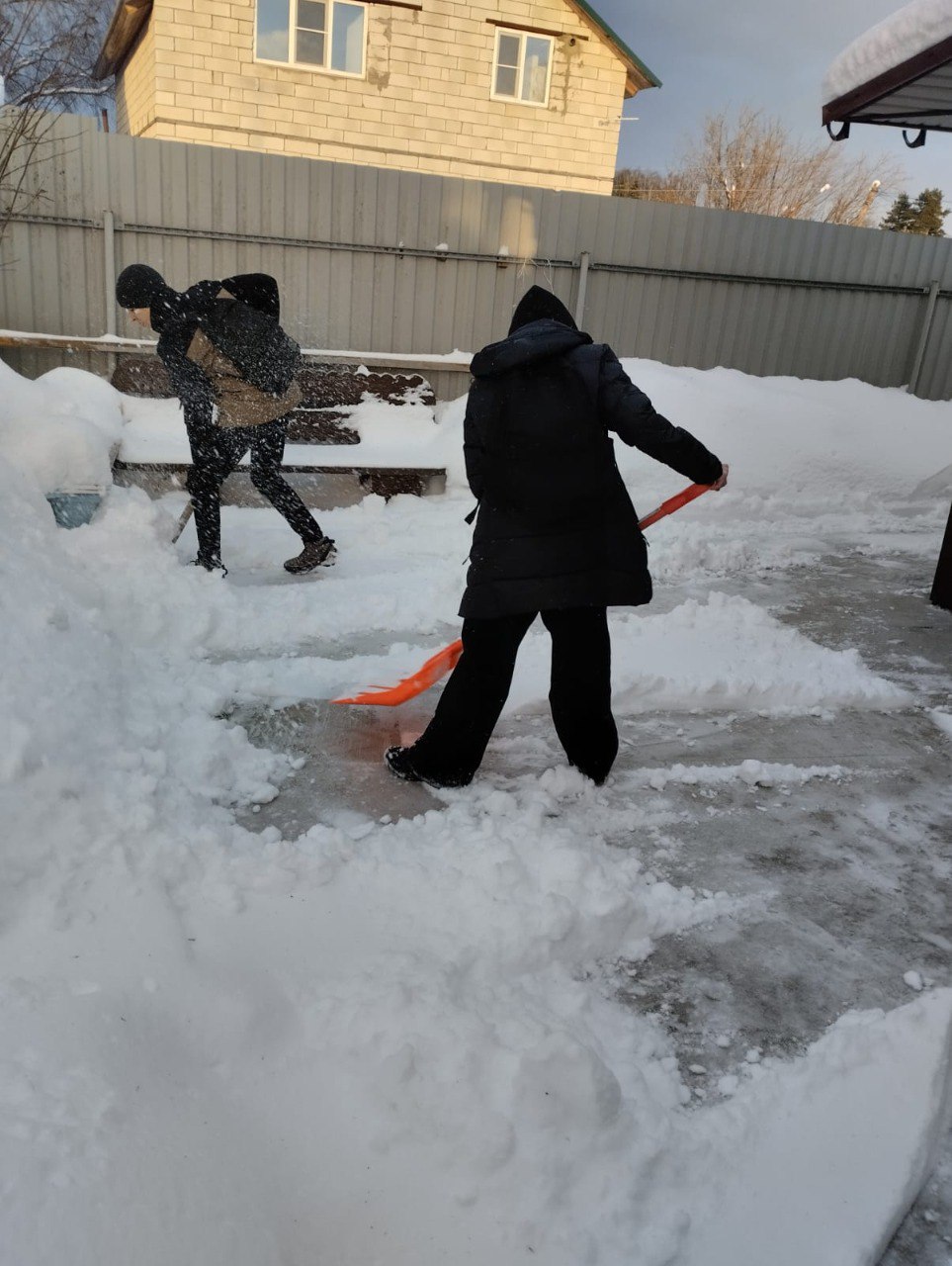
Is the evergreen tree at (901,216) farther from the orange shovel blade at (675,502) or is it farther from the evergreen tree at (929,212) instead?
the orange shovel blade at (675,502)

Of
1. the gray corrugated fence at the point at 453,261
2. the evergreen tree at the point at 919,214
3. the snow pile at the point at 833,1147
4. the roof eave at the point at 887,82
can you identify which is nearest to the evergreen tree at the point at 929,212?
the evergreen tree at the point at 919,214

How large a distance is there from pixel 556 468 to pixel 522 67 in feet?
45.3

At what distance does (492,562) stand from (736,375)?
7314 millimetres

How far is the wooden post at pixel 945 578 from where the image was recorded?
16.6 ft

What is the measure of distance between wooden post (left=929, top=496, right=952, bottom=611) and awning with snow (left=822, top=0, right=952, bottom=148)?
2238mm

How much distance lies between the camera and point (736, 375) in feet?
29.9

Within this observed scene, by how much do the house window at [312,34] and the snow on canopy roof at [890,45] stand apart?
9.85 meters

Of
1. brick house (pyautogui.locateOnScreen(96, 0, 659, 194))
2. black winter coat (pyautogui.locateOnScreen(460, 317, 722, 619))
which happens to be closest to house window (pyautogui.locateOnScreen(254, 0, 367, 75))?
brick house (pyautogui.locateOnScreen(96, 0, 659, 194))

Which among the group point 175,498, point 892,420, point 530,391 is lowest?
point 175,498

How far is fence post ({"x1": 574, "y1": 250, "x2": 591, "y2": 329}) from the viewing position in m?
8.91

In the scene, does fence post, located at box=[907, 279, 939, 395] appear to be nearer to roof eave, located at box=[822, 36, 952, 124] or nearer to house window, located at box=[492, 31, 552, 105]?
roof eave, located at box=[822, 36, 952, 124]

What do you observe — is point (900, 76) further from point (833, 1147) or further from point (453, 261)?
point (833, 1147)

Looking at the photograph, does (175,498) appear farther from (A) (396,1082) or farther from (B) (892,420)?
(B) (892,420)

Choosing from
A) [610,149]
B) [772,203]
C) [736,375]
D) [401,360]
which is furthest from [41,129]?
[772,203]
